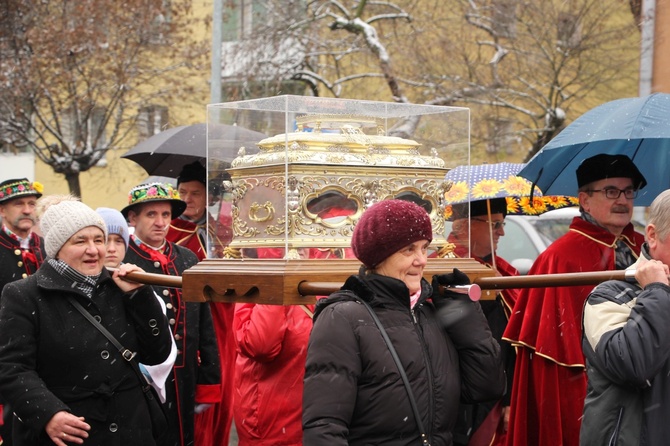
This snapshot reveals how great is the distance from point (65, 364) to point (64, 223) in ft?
2.22

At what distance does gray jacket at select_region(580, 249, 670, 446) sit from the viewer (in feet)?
13.8

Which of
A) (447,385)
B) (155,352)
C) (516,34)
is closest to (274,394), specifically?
(155,352)

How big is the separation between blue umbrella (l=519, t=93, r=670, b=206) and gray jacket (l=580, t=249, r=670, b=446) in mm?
1807

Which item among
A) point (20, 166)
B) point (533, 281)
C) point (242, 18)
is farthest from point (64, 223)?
point (20, 166)

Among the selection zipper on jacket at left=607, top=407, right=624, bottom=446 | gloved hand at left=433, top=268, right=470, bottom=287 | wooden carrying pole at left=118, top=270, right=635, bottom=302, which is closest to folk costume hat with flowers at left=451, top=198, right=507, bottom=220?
wooden carrying pole at left=118, top=270, right=635, bottom=302

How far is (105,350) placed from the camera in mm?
5535

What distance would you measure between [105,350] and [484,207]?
10.4 feet

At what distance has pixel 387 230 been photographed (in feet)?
14.4

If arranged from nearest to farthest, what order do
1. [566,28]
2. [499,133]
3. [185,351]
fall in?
[185,351] < [566,28] < [499,133]

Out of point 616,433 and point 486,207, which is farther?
point 486,207

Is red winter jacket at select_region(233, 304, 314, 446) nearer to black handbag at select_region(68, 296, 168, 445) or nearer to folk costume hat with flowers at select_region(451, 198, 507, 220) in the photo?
black handbag at select_region(68, 296, 168, 445)

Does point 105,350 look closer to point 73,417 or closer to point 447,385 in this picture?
point 73,417

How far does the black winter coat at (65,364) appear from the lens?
5375mm

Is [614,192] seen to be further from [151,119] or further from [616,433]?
[151,119]
